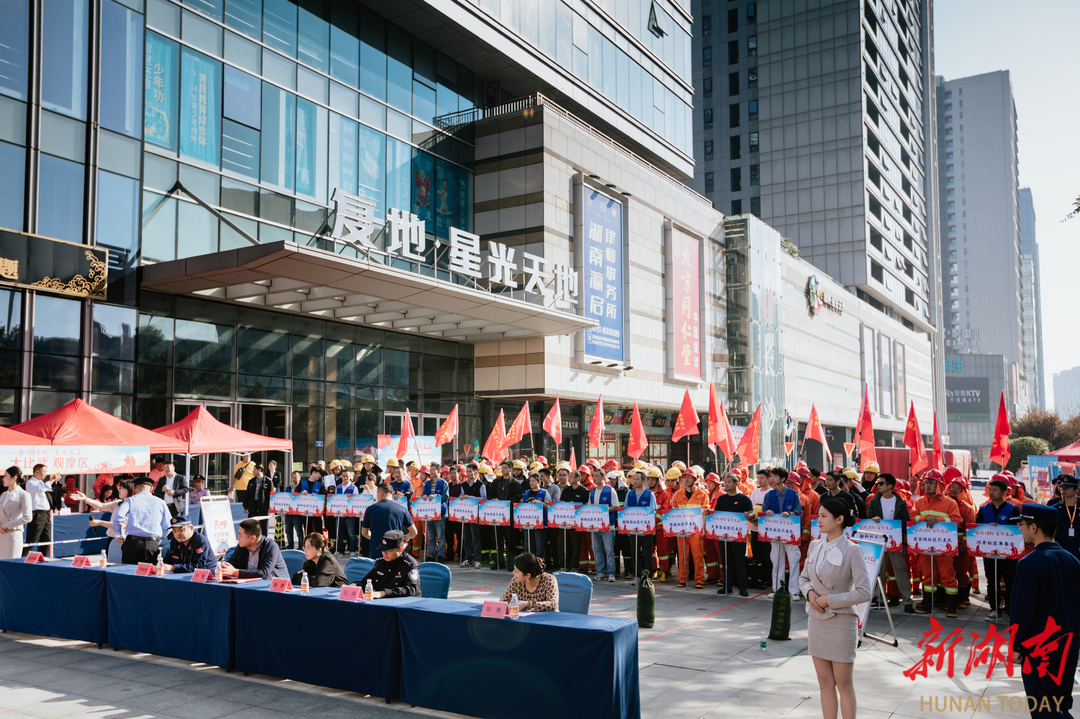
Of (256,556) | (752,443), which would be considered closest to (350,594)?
(256,556)

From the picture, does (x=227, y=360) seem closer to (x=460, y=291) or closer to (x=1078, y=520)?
(x=460, y=291)

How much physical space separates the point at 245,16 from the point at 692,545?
67.6 ft

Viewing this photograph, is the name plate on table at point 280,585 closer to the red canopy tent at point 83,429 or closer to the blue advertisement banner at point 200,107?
the red canopy tent at point 83,429

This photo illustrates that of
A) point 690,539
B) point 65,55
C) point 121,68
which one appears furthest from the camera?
point 121,68

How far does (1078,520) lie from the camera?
36.2ft

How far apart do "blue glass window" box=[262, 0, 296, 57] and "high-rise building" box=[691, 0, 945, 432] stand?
59.2 m

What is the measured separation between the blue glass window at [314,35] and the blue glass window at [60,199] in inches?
345

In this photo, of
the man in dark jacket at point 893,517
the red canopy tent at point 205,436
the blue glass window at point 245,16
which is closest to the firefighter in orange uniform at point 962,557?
the man in dark jacket at point 893,517

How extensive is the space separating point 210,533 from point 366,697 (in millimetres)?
7696

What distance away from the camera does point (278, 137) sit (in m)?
25.2

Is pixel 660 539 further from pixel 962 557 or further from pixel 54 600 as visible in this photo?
pixel 54 600

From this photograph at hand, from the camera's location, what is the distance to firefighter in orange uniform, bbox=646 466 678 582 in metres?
15.5

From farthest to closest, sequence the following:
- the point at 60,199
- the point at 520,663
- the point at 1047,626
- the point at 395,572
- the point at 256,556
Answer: the point at 60,199 → the point at 256,556 → the point at 395,572 → the point at 520,663 → the point at 1047,626

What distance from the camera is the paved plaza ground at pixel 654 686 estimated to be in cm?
731
